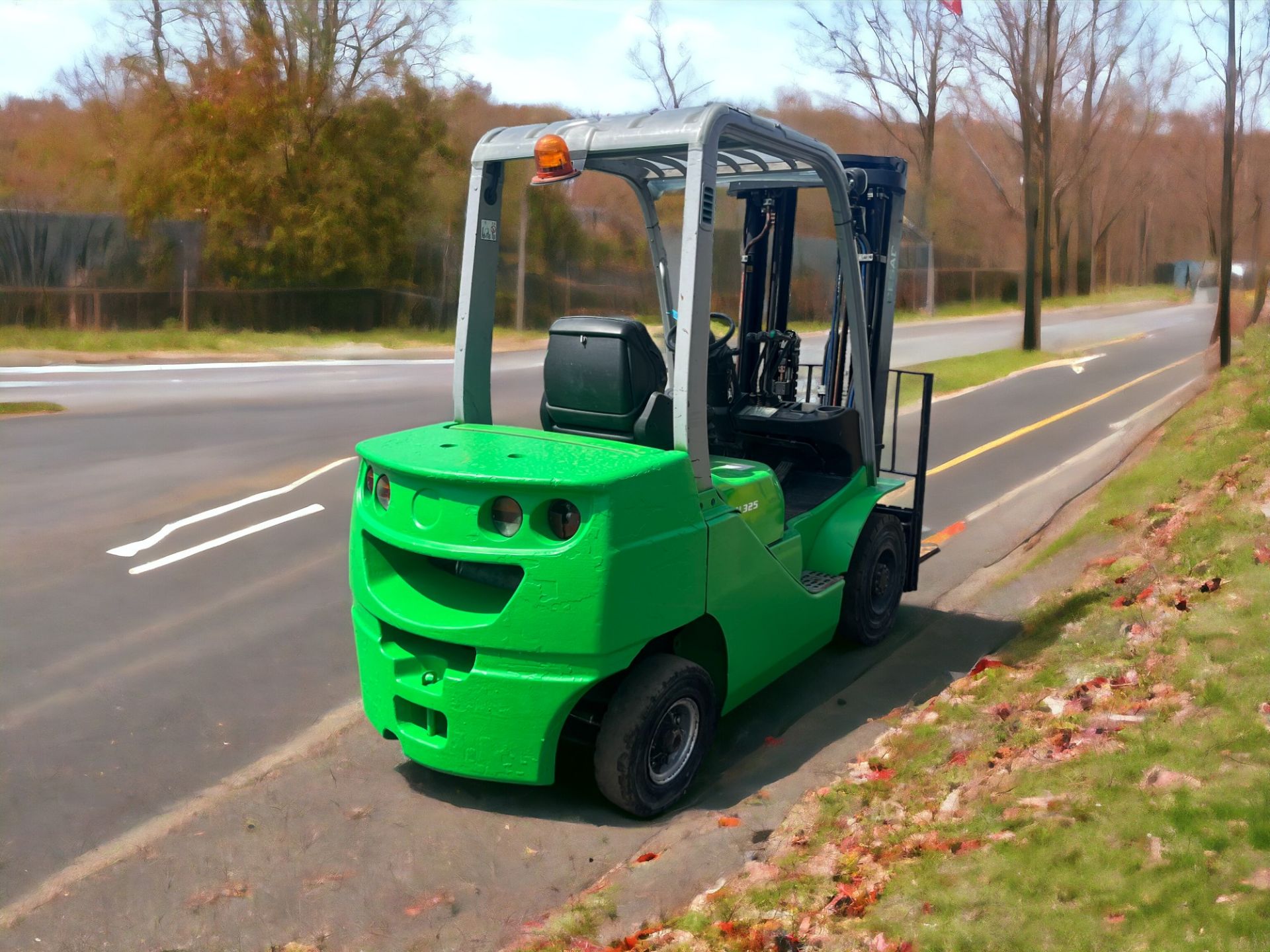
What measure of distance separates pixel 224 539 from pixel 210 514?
927 millimetres

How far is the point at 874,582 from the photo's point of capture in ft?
23.3

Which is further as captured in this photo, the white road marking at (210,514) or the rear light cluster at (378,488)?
the white road marking at (210,514)

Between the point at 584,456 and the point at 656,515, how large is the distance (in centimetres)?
38

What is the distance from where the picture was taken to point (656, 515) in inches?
189

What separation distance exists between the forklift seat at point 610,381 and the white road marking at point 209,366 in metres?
20.3

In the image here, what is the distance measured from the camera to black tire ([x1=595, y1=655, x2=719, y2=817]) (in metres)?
4.86

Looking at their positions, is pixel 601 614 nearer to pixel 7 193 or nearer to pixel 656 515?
pixel 656 515

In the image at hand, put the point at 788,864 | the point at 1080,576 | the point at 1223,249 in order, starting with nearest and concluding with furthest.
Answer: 1. the point at 788,864
2. the point at 1080,576
3. the point at 1223,249

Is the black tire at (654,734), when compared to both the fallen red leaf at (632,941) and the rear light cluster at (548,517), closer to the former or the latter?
the rear light cluster at (548,517)

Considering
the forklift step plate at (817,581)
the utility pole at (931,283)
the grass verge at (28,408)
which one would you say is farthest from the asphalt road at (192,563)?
the utility pole at (931,283)

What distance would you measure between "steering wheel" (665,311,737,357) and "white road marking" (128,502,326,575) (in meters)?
4.30

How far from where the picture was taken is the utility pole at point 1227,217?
17750 mm

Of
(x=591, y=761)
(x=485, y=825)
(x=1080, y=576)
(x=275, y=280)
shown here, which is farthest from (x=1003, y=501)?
(x=275, y=280)

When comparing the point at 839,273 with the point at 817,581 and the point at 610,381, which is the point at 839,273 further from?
the point at 610,381
